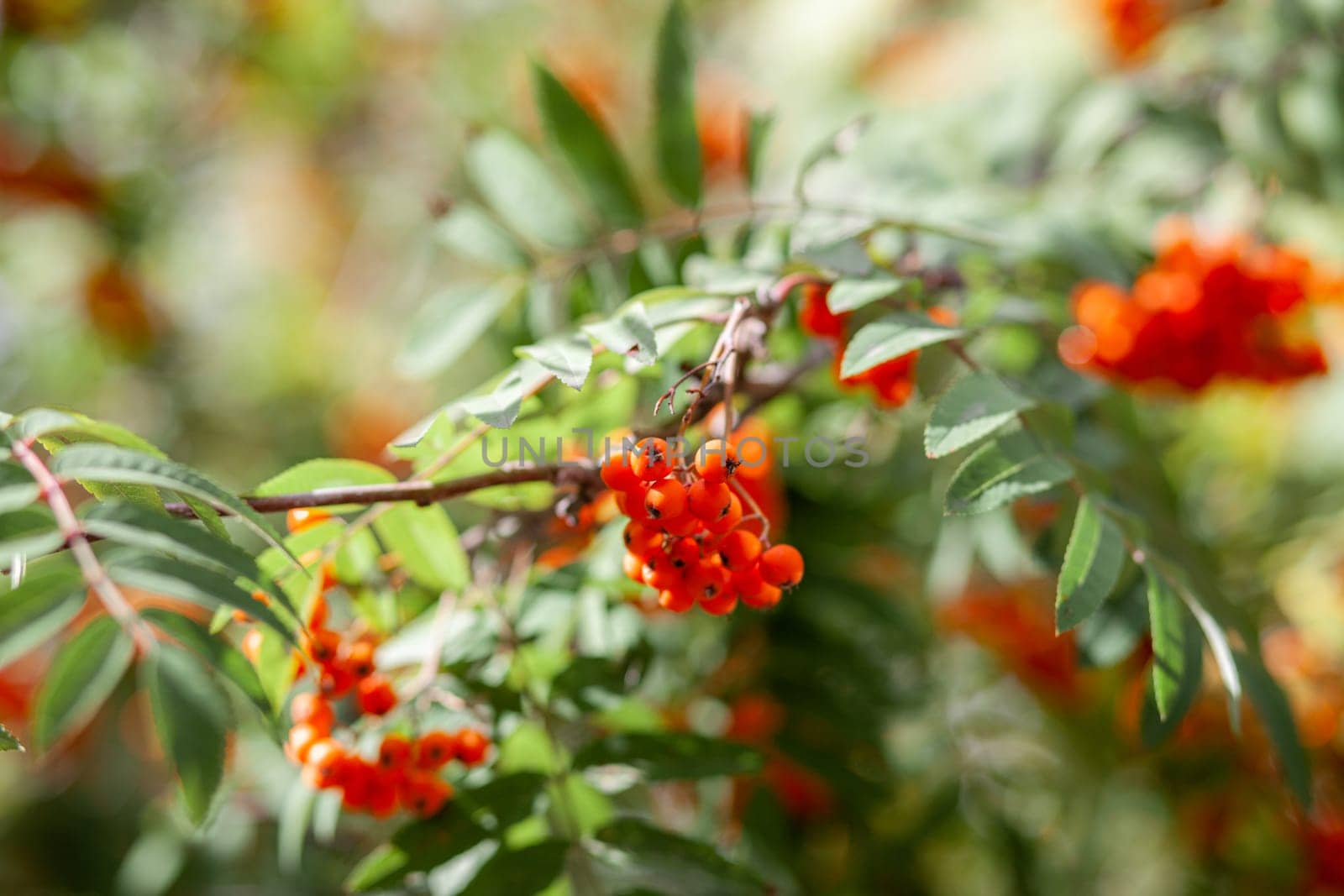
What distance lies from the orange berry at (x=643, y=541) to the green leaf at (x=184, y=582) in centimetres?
33

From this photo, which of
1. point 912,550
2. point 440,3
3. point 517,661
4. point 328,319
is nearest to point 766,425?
point 517,661

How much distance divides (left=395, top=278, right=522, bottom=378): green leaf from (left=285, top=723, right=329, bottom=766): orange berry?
0.55m

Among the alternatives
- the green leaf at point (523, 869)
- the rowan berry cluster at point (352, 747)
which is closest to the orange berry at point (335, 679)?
the rowan berry cluster at point (352, 747)

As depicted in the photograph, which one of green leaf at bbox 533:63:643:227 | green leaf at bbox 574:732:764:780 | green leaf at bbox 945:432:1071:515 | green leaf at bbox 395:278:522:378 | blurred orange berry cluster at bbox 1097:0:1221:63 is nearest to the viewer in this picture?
green leaf at bbox 945:432:1071:515

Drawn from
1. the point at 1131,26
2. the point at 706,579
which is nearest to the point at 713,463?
the point at 706,579

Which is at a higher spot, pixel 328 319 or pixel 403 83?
pixel 403 83

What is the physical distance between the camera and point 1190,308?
1592mm

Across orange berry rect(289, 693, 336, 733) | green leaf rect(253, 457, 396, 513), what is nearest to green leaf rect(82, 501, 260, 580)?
green leaf rect(253, 457, 396, 513)

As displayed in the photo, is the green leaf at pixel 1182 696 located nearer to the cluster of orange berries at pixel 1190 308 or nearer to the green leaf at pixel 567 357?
the cluster of orange berries at pixel 1190 308

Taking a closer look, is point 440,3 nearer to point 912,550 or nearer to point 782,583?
point 912,550

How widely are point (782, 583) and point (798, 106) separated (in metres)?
2.33

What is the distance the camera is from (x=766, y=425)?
5.39ft

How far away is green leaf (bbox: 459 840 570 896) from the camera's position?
1.14 metres

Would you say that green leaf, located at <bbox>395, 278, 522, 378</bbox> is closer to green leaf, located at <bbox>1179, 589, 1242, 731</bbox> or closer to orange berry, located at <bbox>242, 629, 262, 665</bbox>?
orange berry, located at <bbox>242, 629, 262, 665</bbox>
